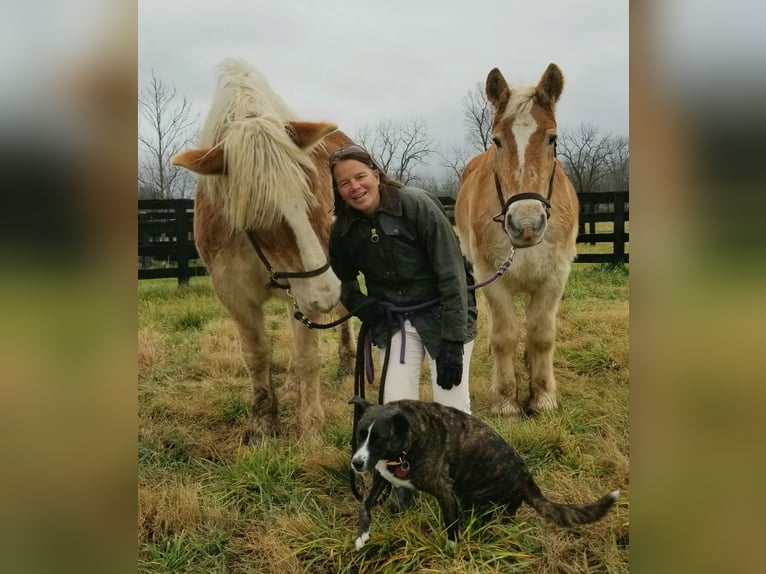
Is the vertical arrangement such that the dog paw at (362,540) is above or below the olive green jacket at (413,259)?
below

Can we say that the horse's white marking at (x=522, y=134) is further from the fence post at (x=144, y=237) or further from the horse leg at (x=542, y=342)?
the fence post at (x=144, y=237)

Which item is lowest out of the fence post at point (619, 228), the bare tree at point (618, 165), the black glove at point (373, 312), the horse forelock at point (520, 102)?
the black glove at point (373, 312)

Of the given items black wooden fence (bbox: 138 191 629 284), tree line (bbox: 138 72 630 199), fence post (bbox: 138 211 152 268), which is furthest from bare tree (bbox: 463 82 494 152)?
fence post (bbox: 138 211 152 268)

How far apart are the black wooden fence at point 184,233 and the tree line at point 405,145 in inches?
2.8

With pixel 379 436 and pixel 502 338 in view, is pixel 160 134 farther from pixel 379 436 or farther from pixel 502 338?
pixel 502 338

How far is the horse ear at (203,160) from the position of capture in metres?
2.42

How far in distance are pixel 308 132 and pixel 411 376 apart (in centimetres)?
133

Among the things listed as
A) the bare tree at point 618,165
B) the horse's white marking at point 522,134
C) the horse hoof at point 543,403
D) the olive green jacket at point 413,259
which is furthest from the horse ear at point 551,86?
the horse hoof at point 543,403
